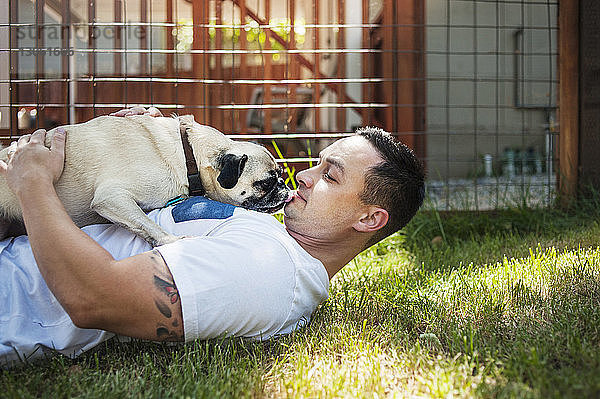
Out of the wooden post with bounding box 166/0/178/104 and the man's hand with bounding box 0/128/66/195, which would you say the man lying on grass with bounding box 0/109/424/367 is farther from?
the wooden post with bounding box 166/0/178/104

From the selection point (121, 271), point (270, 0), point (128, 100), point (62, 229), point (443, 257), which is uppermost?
point (270, 0)

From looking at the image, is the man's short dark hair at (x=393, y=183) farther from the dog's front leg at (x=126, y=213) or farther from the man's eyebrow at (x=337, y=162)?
the dog's front leg at (x=126, y=213)

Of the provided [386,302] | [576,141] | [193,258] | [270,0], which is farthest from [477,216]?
[193,258]

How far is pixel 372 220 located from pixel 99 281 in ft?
3.33

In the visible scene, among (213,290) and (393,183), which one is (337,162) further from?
(213,290)

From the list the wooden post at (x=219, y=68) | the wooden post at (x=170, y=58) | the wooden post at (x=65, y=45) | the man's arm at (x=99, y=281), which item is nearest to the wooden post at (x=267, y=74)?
the wooden post at (x=219, y=68)

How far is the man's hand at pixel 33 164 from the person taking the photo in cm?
183

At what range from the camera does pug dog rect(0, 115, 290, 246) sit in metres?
2.24

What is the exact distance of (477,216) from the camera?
4.33 metres

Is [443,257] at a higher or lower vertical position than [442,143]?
lower

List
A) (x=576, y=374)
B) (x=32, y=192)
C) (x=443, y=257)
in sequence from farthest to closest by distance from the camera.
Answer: (x=443, y=257) < (x=32, y=192) < (x=576, y=374)

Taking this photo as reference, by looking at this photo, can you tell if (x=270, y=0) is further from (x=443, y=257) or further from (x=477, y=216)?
(x=443, y=257)

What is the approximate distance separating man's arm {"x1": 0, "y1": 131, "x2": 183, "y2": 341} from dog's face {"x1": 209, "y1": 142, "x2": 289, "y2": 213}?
91 cm

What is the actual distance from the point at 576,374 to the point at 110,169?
176cm
